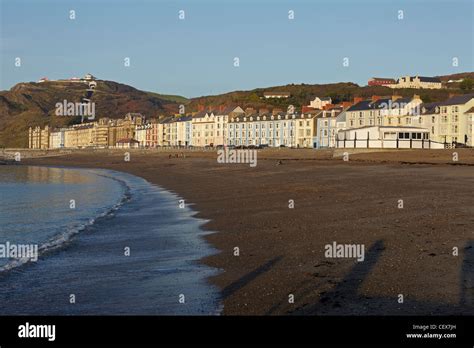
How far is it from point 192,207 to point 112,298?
1379 centimetres

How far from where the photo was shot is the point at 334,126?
304 ft

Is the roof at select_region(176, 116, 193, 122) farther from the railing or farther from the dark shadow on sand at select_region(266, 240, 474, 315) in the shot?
the dark shadow on sand at select_region(266, 240, 474, 315)

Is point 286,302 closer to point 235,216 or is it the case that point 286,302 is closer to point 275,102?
point 235,216

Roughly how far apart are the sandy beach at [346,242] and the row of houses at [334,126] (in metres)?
34.4

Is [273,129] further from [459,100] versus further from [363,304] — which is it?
[363,304]

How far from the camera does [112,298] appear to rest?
9102 millimetres

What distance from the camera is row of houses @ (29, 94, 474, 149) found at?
2304 inches

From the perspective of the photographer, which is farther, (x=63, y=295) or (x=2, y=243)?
(x=2, y=243)

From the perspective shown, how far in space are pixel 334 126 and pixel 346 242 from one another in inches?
3212

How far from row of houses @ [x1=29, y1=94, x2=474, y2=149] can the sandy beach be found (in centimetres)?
3438

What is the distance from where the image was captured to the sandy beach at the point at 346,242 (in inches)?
318

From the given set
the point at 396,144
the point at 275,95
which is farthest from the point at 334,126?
the point at 275,95

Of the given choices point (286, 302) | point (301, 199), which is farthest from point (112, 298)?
point (301, 199)

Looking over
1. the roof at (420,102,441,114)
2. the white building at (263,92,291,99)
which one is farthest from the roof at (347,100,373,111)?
the white building at (263,92,291,99)
